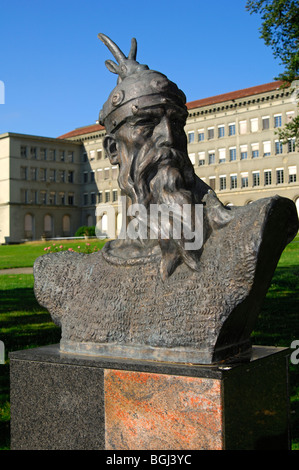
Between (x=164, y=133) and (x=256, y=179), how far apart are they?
48.0m

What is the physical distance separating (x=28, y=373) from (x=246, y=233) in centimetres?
154

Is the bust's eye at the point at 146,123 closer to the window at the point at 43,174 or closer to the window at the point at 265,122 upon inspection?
the window at the point at 265,122

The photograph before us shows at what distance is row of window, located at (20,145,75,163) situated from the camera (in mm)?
62125

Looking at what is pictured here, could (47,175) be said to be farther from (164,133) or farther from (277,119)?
(164,133)

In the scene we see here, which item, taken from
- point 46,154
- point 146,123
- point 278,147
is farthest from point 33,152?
point 146,123

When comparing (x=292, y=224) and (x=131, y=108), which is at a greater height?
(x=131, y=108)

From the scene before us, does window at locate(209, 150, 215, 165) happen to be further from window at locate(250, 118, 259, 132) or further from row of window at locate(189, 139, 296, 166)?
window at locate(250, 118, 259, 132)

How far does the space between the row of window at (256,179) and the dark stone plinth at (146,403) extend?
4579cm

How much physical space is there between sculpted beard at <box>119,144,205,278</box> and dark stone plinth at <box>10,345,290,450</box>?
0.58 meters

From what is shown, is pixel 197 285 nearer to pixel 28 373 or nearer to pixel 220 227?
pixel 220 227

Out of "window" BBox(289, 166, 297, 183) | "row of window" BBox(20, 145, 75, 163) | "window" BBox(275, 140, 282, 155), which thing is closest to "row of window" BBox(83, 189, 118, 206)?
"row of window" BBox(20, 145, 75, 163)

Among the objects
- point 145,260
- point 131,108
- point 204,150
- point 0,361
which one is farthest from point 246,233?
point 204,150

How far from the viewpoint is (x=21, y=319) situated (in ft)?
30.2

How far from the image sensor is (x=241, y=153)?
5112 centimetres
